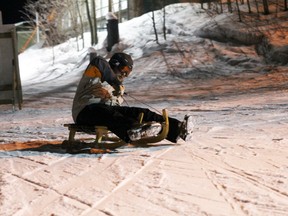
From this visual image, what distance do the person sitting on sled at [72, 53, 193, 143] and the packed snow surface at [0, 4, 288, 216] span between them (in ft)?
1.04

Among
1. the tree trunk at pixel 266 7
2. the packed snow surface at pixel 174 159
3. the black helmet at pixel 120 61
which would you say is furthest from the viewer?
the tree trunk at pixel 266 7

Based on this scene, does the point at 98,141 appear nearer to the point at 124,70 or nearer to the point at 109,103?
the point at 109,103

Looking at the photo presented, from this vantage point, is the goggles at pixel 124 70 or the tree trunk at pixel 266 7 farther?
the tree trunk at pixel 266 7

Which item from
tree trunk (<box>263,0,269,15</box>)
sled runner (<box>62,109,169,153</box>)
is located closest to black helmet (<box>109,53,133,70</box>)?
sled runner (<box>62,109,169,153</box>)

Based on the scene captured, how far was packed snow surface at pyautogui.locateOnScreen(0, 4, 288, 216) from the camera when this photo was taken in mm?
3957

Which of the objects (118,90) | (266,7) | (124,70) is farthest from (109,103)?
(266,7)

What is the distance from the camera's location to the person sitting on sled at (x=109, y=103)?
6004 millimetres

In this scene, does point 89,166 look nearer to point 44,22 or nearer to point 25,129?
point 25,129

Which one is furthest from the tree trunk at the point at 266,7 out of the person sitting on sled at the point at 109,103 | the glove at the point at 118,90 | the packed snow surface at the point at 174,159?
the glove at the point at 118,90

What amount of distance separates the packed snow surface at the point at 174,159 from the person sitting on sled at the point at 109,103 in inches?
12.4

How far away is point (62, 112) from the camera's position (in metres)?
11.6

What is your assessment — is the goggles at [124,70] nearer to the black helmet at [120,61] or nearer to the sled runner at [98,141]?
the black helmet at [120,61]

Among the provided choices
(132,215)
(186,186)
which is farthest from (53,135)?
(132,215)

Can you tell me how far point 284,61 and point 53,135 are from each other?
11168 mm
